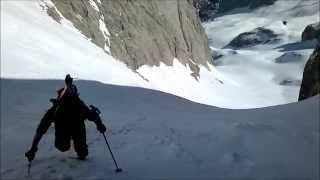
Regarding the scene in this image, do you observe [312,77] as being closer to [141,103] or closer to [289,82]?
[141,103]

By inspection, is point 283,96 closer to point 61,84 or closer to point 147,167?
point 61,84

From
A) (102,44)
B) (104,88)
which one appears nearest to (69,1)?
(102,44)

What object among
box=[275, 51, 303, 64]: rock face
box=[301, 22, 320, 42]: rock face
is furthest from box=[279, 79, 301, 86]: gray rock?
box=[301, 22, 320, 42]: rock face

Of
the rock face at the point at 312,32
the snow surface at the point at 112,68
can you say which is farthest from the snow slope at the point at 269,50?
the rock face at the point at 312,32

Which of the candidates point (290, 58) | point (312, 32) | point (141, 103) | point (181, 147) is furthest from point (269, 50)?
point (181, 147)

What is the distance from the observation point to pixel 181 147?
1009 centimetres

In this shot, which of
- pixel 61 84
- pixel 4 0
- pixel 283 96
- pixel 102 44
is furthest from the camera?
pixel 283 96

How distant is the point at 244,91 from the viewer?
4509 centimetres

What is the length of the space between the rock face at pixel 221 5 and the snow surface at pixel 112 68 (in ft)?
96.2

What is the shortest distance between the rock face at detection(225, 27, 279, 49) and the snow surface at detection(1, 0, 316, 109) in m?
25.1

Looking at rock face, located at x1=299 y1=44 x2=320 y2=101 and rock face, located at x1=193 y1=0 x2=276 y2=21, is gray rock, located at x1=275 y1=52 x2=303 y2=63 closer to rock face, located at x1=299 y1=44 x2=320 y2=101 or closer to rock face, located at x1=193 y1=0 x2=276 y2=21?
rock face, located at x1=193 y1=0 x2=276 y2=21

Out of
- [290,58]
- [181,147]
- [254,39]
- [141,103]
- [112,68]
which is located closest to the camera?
[181,147]

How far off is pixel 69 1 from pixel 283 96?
2002cm

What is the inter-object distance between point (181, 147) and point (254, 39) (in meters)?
85.9
